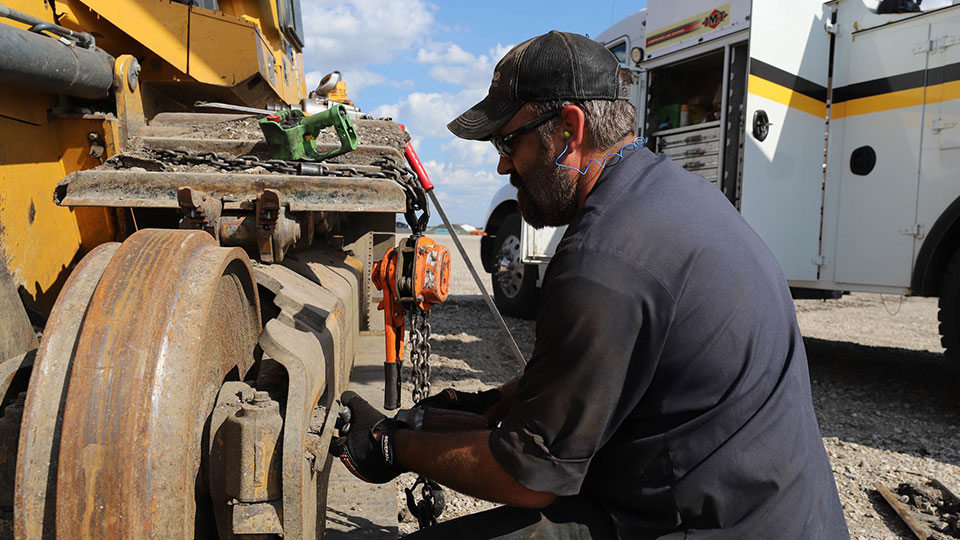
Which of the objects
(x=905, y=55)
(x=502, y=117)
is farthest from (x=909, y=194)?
(x=502, y=117)

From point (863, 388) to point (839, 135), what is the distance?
2.02 m

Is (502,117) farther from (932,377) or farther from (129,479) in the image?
(932,377)

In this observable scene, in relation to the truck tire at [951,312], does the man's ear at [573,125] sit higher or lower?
higher

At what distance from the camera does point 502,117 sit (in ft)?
6.27

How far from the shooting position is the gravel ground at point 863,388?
381 centimetres

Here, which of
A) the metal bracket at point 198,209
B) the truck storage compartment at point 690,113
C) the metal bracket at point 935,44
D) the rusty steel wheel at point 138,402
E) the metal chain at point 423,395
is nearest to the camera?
the rusty steel wheel at point 138,402

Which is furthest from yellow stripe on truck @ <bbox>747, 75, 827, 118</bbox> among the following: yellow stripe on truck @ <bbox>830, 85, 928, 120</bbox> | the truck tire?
the truck tire

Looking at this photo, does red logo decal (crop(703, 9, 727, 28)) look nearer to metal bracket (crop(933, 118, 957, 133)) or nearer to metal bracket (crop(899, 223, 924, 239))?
metal bracket (crop(933, 118, 957, 133))

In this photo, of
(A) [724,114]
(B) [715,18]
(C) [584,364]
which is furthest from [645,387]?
(B) [715,18]

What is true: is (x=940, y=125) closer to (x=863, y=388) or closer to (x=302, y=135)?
(x=863, y=388)

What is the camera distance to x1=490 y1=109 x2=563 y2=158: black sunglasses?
6.12 feet

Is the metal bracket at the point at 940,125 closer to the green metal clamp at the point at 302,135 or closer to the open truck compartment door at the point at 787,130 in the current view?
the open truck compartment door at the point at 787,130

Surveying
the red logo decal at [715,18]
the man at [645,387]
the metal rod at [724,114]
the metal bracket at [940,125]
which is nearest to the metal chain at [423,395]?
the man at [645,387]

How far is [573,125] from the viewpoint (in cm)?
184
